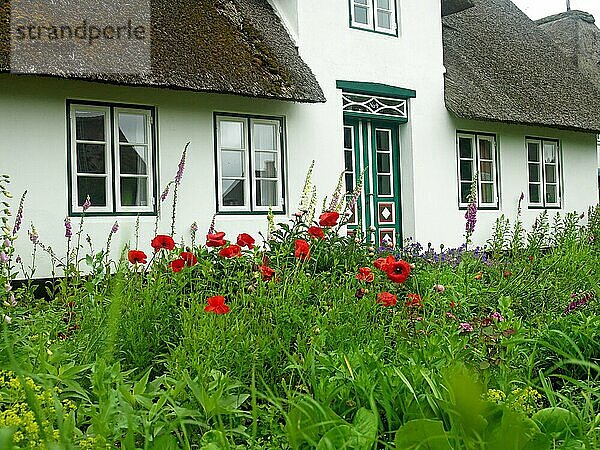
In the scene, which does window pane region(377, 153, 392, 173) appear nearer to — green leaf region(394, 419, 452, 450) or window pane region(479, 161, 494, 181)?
window pane region(479, 161, 494, 181)

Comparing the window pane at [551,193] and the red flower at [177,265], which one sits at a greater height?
the window pane at [551,193]

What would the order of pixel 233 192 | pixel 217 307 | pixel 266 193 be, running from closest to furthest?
1. pixel 217 307
2. pixel 233 192
3. pixel 266 193

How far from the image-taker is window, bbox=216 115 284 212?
9.55m

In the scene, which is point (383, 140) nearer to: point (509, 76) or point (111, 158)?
point (509, 76)

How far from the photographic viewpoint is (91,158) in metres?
8.55

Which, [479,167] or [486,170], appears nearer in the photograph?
[479,167]

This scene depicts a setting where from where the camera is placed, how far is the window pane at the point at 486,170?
41.7 ft

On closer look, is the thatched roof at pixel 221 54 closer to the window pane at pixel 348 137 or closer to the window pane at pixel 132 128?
the window pane at pixel 132 128

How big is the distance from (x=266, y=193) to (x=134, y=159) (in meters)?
1.79

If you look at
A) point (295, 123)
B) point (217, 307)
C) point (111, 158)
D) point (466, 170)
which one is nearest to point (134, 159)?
point (111, 158)

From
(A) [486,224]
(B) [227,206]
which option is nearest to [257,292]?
(B) [227,206]

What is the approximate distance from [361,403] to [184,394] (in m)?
0.60

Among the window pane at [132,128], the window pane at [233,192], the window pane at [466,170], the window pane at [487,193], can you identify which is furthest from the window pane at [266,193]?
the window pane at [487,193]

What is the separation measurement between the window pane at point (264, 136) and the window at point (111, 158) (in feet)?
4.68
